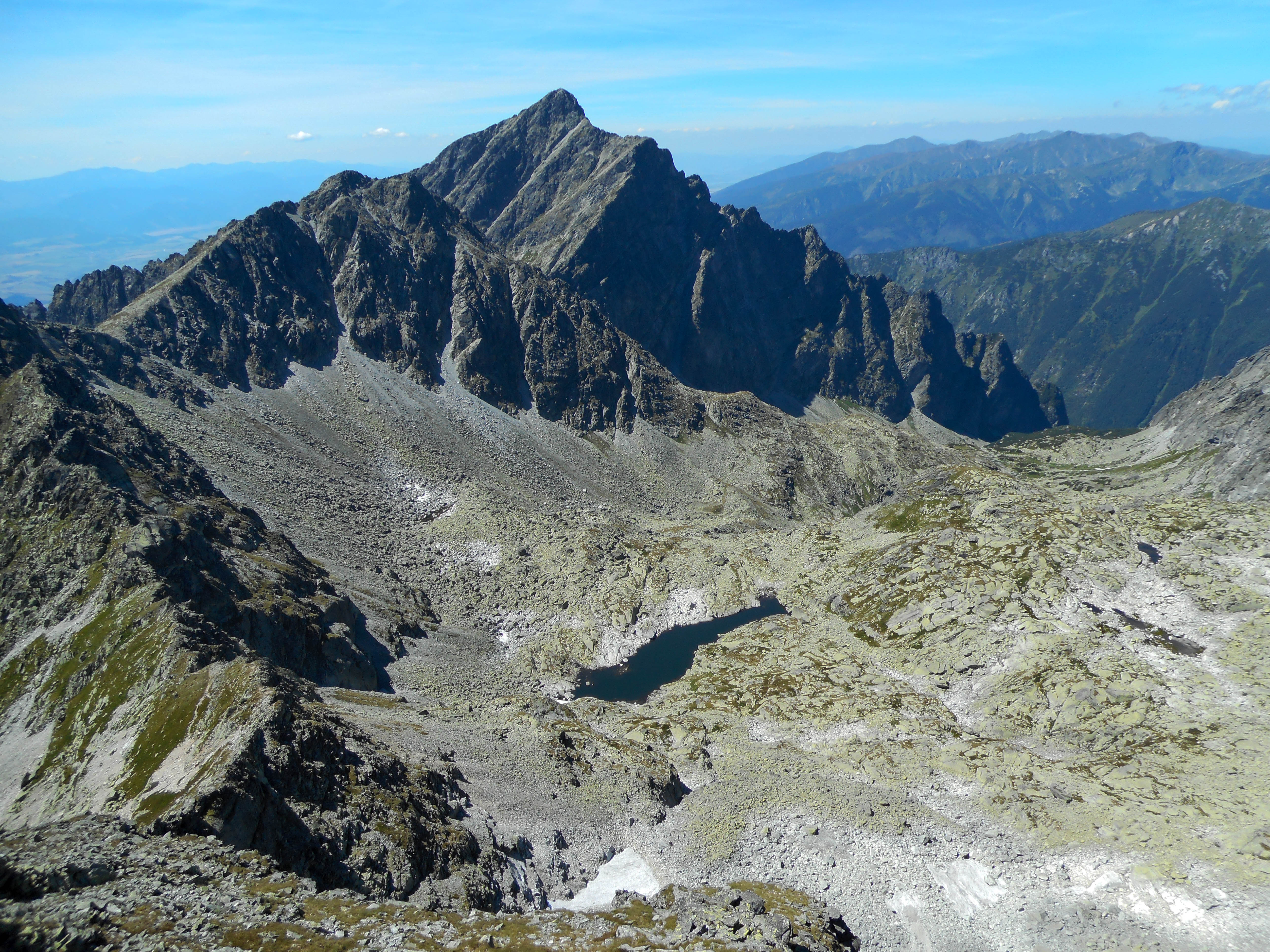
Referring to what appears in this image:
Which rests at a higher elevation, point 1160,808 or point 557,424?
point 557,424

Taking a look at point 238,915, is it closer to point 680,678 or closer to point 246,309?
point 680,678

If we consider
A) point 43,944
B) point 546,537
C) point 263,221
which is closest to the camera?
point 43,944

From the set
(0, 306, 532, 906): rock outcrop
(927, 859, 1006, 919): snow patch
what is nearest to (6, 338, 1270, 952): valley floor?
(927, 859, 1006, 919): snow patch

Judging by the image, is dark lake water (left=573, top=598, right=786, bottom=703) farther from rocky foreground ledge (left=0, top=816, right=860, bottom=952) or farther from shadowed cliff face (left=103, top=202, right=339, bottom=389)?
shadowed cliff face (left=103, top=202, right=339, bottom=389)

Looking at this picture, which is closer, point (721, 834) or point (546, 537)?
point (721, 834)

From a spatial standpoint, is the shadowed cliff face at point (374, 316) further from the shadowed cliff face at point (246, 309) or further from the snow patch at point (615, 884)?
the snow patch at point (615, 884)

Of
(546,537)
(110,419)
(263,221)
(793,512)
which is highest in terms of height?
(263,221)

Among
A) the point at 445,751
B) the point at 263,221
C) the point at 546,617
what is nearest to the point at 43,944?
the point at 445,751

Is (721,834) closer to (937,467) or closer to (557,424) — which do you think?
(937,467)
